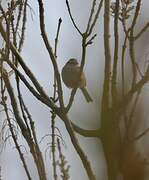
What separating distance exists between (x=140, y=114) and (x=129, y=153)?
0.10 metres

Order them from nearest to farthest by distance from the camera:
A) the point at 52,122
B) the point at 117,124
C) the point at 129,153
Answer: the point at 129,153 < the point at 117,124 < the point at 52,122

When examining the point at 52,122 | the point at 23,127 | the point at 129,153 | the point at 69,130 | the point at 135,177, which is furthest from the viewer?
the point at 52,122

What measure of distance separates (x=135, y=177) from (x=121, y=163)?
0.38 feet

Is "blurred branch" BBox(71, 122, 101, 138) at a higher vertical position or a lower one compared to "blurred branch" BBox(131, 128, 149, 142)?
lower

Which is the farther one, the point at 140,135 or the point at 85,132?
the point at 85,132

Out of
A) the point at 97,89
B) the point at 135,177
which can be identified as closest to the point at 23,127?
the point at 97,89

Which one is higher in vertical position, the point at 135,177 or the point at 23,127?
the point at 135,177

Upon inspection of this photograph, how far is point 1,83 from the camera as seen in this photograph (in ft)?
7.07

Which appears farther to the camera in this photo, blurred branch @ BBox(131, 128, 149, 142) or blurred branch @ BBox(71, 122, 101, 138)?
blurred branch @ BBox(71, 122, 101, 138)

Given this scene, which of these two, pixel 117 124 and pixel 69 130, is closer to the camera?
pixel 117 124

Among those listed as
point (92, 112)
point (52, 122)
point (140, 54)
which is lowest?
point (52, 122)

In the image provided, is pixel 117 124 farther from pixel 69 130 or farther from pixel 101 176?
pixel 69 130

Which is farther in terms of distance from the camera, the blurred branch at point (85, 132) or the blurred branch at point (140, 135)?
the blurred branch at point (85, 132)

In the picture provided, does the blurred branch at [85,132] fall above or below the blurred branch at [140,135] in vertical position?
below
